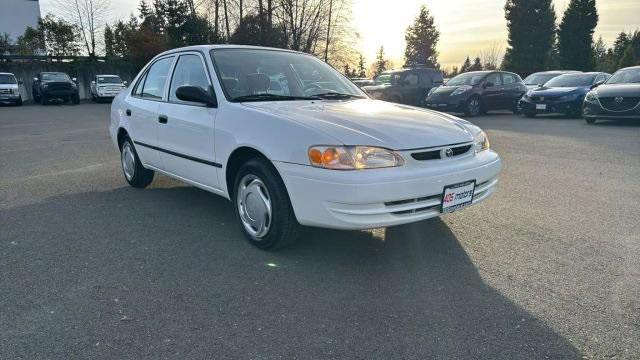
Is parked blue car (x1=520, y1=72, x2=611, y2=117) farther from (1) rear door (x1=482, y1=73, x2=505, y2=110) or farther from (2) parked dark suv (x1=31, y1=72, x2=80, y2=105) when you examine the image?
(2) parked dark suv (x1=31, y1=72, x2=80, y2=105)

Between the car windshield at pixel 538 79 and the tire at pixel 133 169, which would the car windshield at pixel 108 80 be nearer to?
the car windshield at pixel 538 79

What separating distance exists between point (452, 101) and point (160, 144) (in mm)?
12776

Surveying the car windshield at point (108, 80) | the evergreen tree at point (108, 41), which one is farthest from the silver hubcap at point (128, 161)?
the evergreen tree at point (108, 41)

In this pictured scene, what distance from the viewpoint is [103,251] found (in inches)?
149

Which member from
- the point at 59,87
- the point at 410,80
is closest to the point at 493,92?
the point at 410,80

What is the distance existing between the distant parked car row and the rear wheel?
17.7 m

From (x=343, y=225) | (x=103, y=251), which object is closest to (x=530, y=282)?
(x=343, y=225)

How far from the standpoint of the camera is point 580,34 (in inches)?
1694

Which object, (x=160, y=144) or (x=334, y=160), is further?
(x=160, y=144)

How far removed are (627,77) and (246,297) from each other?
1375cm

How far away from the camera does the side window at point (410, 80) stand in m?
18.0

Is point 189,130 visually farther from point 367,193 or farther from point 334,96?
point 367,193

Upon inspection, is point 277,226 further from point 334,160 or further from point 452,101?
point 452,101

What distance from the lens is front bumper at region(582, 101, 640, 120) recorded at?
12.0 meters
